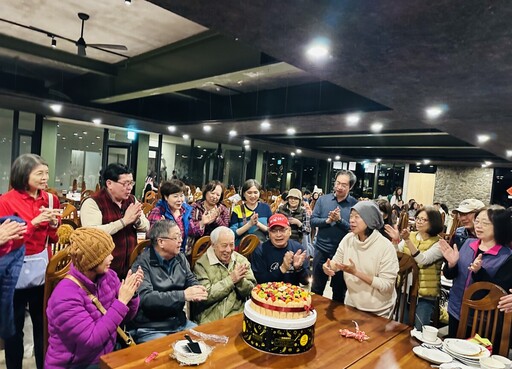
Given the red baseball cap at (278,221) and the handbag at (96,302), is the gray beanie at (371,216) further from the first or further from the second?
the handbag at (96,302)

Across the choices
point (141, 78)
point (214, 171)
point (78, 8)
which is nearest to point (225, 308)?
point (78, 8)

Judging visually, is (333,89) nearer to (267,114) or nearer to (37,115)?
(267,114)

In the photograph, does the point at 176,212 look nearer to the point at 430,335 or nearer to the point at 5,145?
the point at 430,335

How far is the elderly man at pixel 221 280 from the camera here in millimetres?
2195

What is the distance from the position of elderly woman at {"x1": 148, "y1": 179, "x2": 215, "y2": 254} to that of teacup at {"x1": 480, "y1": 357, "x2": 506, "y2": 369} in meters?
2.11

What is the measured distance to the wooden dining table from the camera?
148cm

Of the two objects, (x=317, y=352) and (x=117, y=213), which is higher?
(x=117, y=213)

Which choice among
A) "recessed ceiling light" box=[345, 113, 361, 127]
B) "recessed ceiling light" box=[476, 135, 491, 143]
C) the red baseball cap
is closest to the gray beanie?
the red baseball cap

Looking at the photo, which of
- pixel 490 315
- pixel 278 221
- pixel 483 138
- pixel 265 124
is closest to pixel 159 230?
pixel 278 221

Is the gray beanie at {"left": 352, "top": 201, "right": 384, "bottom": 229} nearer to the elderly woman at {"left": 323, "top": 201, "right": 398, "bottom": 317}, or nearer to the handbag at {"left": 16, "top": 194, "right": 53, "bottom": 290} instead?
the elderly woman at {"left": 323, "top": 201, "right": 398, "bottom": 317}

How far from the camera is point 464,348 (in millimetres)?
1694

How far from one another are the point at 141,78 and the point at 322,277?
4.02 meters

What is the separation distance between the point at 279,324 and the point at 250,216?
2060 millimetres

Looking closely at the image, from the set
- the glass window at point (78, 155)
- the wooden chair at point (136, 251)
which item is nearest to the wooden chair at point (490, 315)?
the wooden chair at point (136, 251)
